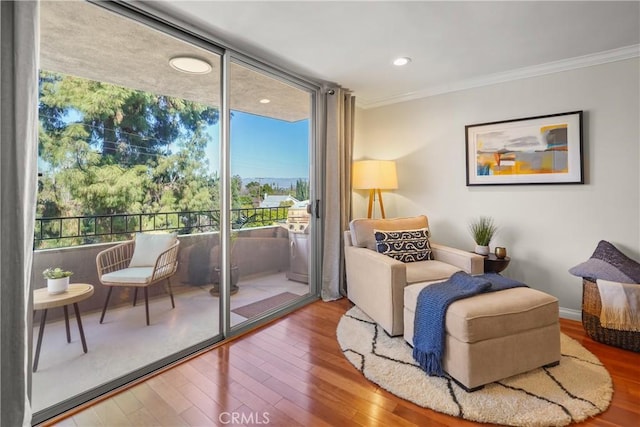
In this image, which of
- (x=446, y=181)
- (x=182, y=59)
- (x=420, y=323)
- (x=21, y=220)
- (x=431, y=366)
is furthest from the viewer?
(x=446, y=181)

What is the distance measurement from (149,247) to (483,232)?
2.93 m

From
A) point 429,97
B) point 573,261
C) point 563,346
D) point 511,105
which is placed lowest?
point 563,346

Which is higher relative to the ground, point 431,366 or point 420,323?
point 420,323

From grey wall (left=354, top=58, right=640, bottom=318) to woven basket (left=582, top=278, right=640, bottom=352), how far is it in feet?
1.34

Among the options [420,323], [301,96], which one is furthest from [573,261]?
[301,96]

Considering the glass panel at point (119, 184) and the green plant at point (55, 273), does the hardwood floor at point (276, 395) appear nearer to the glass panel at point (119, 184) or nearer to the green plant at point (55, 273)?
the glass panel at point (119, 184)

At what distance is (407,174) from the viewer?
3686 millimetres

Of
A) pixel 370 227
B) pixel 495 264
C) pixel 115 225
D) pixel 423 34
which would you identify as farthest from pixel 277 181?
pixel 495 264

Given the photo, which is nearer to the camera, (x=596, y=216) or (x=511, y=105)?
(x=596, y=216)

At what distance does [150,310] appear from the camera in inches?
82.1

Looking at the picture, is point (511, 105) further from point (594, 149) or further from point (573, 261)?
→ point (573, 261)

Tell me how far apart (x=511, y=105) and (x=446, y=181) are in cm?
94

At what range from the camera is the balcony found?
1645 millimetres

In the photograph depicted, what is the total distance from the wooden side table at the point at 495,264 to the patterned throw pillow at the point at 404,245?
1.62 feet
